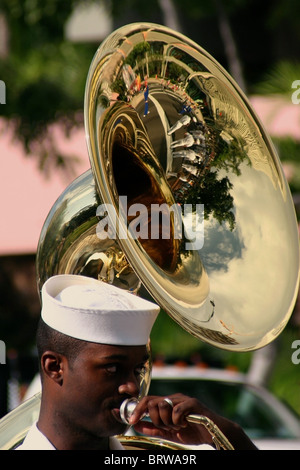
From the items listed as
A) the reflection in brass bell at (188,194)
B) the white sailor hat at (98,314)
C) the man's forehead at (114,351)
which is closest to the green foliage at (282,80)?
the reflection in brass bell at (188,194)

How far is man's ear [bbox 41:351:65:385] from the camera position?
5.43 feet

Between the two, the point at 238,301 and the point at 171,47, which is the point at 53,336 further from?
the point at 171,47

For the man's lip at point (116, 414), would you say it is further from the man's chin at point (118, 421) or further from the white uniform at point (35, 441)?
the white uniform at point (35, 441)

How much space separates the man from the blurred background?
12.2ft

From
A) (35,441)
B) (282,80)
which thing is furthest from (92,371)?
(282,80)

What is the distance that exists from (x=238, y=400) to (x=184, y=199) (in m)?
3.11

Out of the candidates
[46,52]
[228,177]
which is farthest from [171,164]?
[46,52]

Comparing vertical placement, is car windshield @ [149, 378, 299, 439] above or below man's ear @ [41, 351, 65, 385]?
below

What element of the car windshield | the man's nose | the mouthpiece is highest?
the man's nose

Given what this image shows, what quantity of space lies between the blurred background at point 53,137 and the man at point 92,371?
3.73 meters

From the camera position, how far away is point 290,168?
6582mm

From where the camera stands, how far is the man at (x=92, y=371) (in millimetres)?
1613

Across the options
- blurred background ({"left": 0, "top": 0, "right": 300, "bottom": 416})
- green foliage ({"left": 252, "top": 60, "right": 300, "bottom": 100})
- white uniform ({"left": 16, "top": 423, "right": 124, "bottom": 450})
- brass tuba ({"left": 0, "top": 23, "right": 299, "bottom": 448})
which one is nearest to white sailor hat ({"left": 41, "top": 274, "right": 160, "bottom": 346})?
brass tuba ({"left": 0, "top": 23, "right": 299, "bottom": 448})

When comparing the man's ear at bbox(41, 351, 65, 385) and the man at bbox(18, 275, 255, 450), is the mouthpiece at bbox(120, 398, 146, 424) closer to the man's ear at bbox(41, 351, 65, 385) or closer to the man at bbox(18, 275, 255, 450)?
the man at bbox(18, 275, 255, 450)
